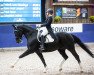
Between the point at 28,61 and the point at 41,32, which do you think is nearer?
the point at 41,32

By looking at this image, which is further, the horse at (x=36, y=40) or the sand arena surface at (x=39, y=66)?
the sand arena surface at (x=39, y=66)

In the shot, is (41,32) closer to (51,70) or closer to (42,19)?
(51,70)

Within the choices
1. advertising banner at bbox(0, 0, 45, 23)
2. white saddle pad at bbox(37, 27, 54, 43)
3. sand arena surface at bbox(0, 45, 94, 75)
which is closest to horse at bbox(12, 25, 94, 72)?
white saddle pad at bbox(37, 27, 54, 43)

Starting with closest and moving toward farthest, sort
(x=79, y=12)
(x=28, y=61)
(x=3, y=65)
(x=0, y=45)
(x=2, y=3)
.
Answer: (x=3, y=65) < (x=28, y=61) < (x=0, y=45) < (x=2, y=3) < (x=79, y=12)

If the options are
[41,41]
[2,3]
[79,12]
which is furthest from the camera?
[79,12]

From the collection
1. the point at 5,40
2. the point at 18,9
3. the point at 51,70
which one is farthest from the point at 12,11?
the point at 51,70

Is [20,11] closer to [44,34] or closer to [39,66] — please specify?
[39,66]

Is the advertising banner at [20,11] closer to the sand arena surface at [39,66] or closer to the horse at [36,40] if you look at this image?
the sand arena surface at [39,66]

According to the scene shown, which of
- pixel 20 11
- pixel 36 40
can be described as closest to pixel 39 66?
pixel 36 40

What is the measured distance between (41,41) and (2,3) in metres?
10.4

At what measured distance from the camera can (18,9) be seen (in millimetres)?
24094

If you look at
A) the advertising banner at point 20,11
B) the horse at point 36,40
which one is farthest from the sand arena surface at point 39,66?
the advertising banner at point 20,11

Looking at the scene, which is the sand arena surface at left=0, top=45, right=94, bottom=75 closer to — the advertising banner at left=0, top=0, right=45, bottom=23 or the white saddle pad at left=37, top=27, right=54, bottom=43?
the white saddle pad at left=37, top=27, right=54, bottom=43

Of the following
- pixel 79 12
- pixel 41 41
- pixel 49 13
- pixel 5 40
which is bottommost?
pixel 79 12
